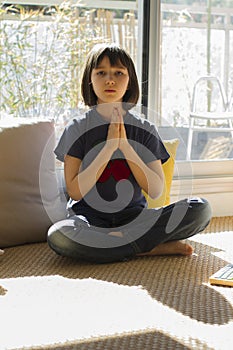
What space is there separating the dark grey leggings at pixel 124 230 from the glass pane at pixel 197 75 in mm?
794

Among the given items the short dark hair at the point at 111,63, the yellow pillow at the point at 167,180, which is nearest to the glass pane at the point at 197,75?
the yellow pillow at the point at 167,180

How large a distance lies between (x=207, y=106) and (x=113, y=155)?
92 centimetres

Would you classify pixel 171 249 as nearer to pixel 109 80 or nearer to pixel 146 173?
pixel 146 173

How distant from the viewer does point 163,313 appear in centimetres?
180

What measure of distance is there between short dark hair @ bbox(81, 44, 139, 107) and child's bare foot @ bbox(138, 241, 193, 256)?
54 centimetres

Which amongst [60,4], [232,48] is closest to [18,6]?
[60,4]

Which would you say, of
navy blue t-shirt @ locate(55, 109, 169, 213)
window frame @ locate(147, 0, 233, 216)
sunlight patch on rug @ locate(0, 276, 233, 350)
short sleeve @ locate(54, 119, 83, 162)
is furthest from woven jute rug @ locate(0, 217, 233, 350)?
window frame @ locate(147, 0, 233, 216)

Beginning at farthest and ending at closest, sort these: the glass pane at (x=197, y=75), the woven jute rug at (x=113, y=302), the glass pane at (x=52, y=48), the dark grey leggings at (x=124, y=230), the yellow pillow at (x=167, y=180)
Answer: the glass pane at (x=197, y=75)
the glass pane at (x=52, y=48)
the yellow pillow at (x=167, y=180)
the dark grey leggings at (x=124, y=230)
the woven jute rug at (x=113, y=302)

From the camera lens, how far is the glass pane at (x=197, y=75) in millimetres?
3113

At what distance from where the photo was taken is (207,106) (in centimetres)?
322

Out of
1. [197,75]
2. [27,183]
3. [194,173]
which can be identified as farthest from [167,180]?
[197,75]

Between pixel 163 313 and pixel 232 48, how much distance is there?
1.77 m

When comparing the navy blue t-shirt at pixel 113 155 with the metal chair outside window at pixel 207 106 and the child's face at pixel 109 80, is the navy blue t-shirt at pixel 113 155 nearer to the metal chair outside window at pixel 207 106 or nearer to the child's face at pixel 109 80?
the child's face at pixel 109 80

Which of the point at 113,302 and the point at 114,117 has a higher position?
the point at 114,117
